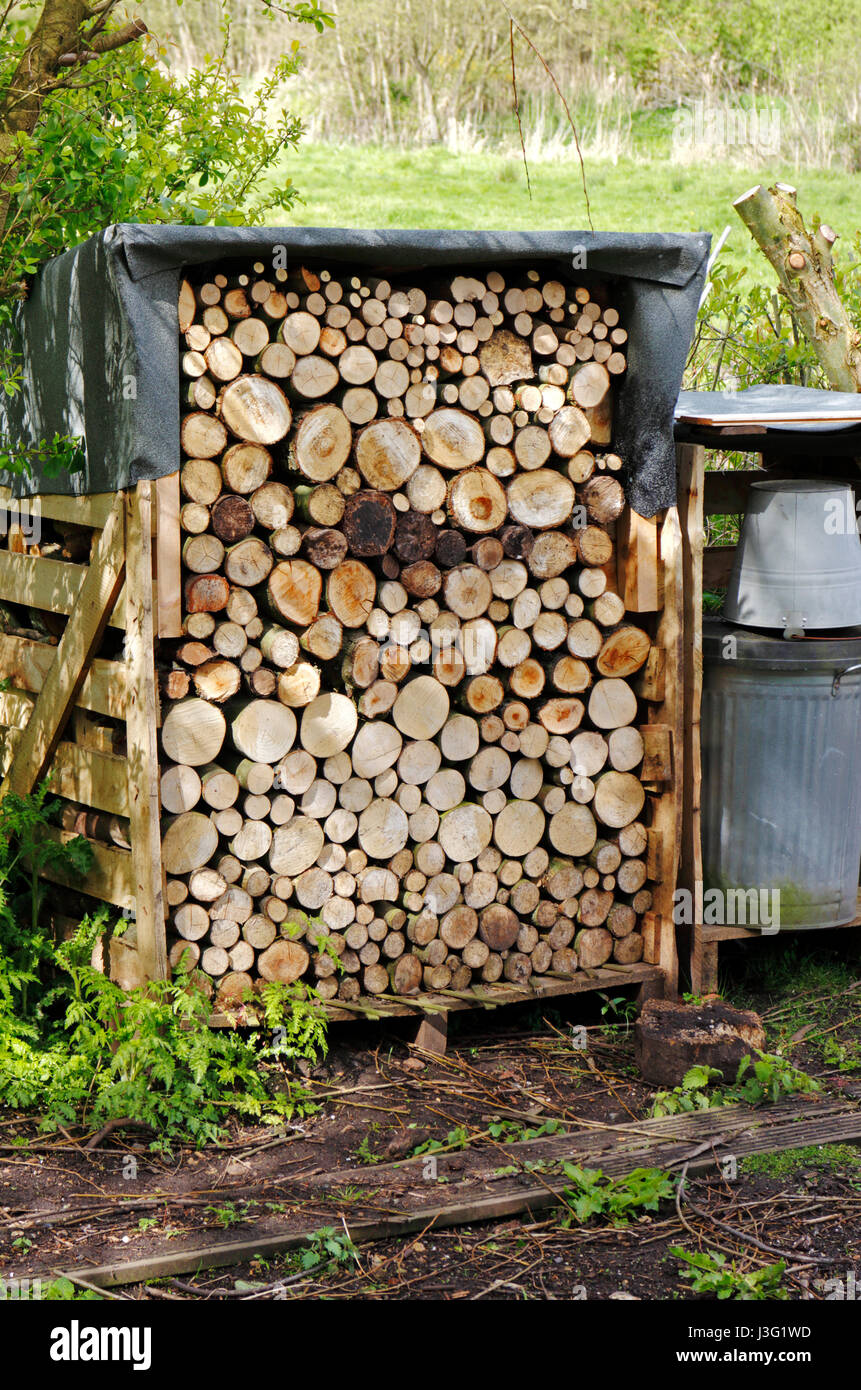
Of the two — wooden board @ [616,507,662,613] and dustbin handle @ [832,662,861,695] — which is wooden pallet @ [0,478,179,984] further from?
dustbin handle @ [832,662,861,695]

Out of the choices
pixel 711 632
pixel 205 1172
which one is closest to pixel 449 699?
pixel 711 632

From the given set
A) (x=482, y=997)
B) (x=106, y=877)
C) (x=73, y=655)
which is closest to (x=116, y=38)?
(x=73, y=655)

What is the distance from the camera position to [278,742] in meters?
4.24

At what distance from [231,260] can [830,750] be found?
2.62m

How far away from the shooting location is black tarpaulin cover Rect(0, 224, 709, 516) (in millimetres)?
3873

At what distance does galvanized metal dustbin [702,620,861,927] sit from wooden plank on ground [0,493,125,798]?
2.10 m

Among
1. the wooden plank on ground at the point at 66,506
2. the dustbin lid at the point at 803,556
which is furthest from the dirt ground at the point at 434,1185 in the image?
the wooden plank on ground at the point at 66,506

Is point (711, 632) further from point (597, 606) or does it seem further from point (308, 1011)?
point (308, 1011)

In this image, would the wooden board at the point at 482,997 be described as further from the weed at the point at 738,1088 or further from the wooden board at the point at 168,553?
the wooden board at the point at 168,553

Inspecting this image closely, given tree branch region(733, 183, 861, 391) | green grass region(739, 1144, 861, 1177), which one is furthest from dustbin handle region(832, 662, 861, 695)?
tree branch region(733, 183, 861, 391)

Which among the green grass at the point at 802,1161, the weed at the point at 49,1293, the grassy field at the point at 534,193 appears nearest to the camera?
the weed at the point at 49,1293

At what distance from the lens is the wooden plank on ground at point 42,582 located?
445cm

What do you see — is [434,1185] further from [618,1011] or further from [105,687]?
[105,687]

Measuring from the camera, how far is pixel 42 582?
4.68m
